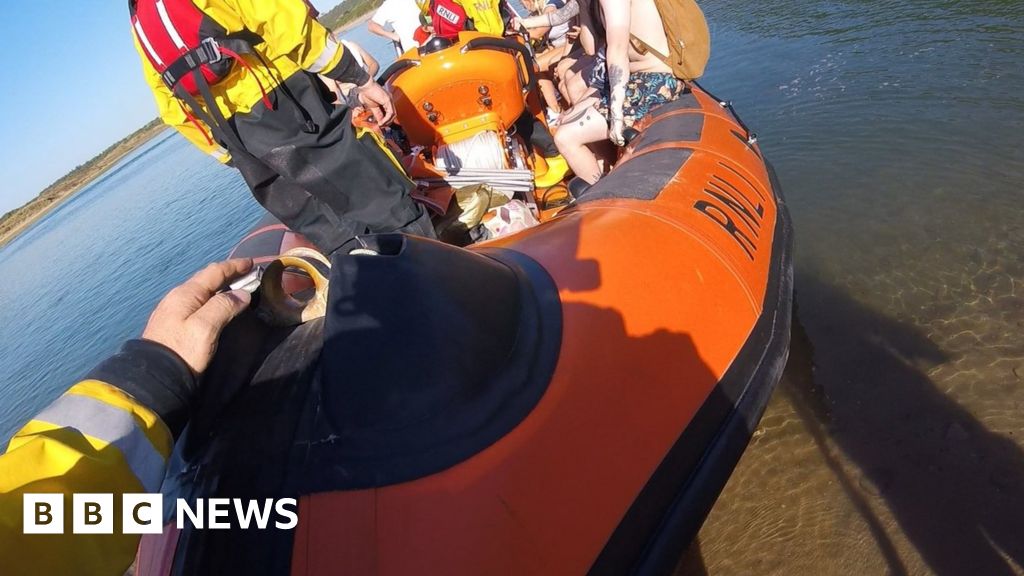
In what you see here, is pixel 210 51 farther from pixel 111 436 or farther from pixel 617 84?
pixel 617 84

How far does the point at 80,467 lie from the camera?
3.43ft

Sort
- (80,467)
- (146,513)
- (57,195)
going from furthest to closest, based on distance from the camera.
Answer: (57,195) → (146,513) → (80,467)

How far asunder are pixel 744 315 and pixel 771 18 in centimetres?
802

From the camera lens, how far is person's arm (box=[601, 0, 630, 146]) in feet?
9.35

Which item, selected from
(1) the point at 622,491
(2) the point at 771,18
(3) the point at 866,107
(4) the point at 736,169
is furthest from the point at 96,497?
(2) the point at 771,18

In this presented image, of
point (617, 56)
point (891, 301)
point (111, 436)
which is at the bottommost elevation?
point (891, 301)

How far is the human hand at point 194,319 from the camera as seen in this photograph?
1347 millimetres

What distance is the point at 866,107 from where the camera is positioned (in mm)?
4812

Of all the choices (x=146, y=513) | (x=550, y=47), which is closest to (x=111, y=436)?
(x=146, y=513)

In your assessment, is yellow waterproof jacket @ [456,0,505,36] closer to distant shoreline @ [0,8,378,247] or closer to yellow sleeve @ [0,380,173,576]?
yellow sleeve @ [0,380,173,576]

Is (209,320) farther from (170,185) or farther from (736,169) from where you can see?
(170,185)

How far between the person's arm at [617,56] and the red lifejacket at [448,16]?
1.98 m

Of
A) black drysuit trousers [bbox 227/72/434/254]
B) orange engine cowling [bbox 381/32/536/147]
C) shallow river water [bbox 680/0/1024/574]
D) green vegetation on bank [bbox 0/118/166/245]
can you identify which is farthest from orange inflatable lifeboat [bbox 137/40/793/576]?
green vegetation on bank [bbox 0/118/166/245]

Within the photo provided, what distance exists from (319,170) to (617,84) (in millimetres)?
1772
